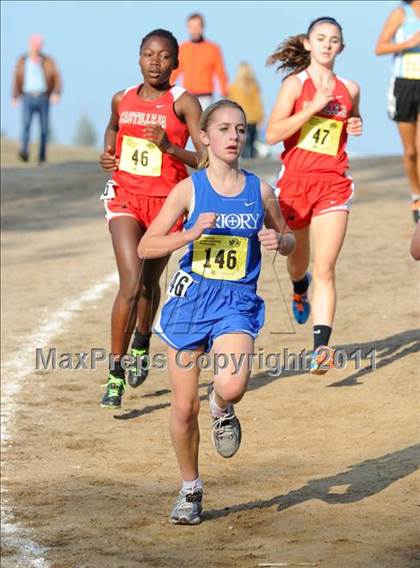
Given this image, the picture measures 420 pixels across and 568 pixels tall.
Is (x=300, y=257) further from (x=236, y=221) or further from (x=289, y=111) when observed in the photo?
(x=236, y=221)

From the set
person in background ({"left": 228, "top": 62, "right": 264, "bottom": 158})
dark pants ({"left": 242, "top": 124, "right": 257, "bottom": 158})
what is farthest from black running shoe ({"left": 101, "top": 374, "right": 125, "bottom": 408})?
person in background ({"left": 228, "top": 62, "right": 264, "bottom": 158})

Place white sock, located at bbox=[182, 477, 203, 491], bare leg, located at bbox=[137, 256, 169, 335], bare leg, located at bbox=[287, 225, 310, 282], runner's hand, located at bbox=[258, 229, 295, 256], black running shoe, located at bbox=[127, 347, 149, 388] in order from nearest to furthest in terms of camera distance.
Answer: runner's hand, located at bbox=[258, 229, 295, 256], white sock, located at bbox=[182, 477, 203, 491], bare leg, located at bbox=[137, 256, 169, 335], black running shoe, located at bbox=[127, 347, 149, 388], bare leg, located at bbox=[287, 225, 310, 282]

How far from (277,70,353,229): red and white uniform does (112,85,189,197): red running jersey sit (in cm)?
83

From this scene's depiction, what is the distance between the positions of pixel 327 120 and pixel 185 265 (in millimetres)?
3264

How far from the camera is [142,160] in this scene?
10.1 meters

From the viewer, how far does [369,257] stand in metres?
16.3

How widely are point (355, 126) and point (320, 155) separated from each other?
16.0 inches

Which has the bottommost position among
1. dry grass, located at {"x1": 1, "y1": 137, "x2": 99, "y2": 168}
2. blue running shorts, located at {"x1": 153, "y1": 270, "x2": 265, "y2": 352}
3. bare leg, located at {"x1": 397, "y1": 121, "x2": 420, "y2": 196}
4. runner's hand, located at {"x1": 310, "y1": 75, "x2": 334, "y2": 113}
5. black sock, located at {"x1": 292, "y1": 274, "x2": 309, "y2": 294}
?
dry grass, located at {"x1": 1, "y1": 137, "x2": 99, "y2": 168}

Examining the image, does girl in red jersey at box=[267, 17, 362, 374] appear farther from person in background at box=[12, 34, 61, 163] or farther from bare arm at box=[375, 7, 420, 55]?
person in background at box=[12, 34, 61, 163]

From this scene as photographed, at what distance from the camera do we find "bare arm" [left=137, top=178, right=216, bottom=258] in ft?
23.4

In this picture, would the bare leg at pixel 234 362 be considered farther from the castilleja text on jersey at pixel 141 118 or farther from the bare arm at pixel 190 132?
the castilleja text on jersey at pixel 141 118

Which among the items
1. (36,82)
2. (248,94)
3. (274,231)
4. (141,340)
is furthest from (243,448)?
(248,94)

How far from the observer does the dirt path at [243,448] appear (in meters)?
7.25

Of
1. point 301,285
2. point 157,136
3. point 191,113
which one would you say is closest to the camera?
point 157,136
